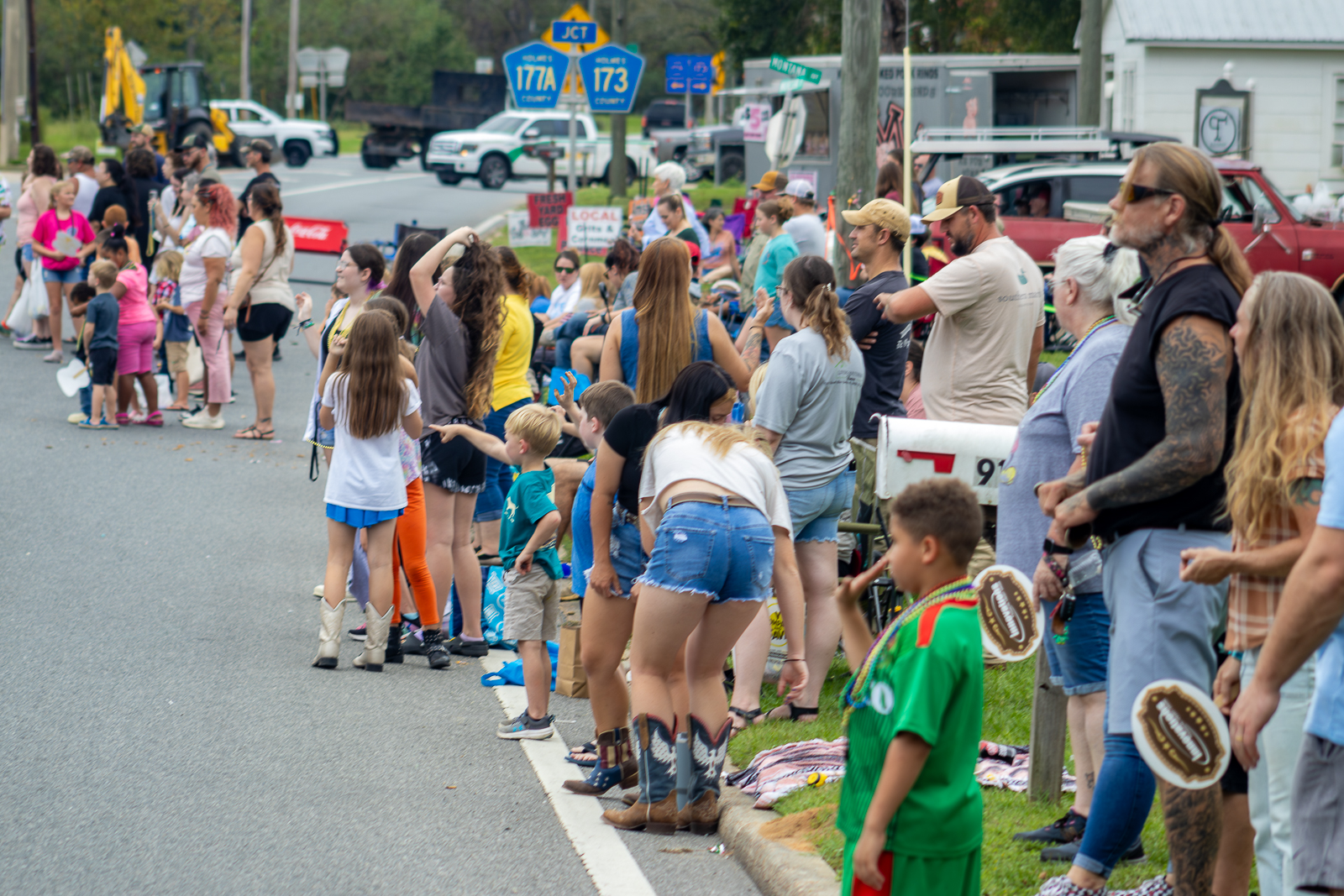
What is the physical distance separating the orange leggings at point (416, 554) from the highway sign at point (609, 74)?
12098 mm

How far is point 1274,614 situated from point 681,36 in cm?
7846

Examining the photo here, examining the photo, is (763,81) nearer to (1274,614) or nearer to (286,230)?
(286,230)

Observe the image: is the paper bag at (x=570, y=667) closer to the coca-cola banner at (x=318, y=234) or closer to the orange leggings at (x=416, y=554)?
the orange leggings at (x=416, y=554)

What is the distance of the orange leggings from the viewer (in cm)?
665

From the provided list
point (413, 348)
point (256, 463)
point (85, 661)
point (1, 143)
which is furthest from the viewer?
point (1, 143)

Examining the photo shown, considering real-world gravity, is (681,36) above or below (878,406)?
above

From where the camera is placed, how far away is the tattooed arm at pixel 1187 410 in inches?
129

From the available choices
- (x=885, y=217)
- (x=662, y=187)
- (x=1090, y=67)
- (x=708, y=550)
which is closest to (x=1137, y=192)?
(x=708, y=550)

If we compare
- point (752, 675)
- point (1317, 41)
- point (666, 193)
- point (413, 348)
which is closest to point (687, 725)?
point (752, 675)

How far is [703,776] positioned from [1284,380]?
8.12 ft

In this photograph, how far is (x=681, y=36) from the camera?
77750 millimetres

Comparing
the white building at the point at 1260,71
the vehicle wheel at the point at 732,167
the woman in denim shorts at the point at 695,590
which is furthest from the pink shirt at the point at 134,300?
the vehicle wheel at the point at 732,167

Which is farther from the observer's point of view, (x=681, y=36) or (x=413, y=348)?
(x=681, y=36)

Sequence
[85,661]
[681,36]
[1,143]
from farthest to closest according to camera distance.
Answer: [681,36], [1,143], [85,661]
